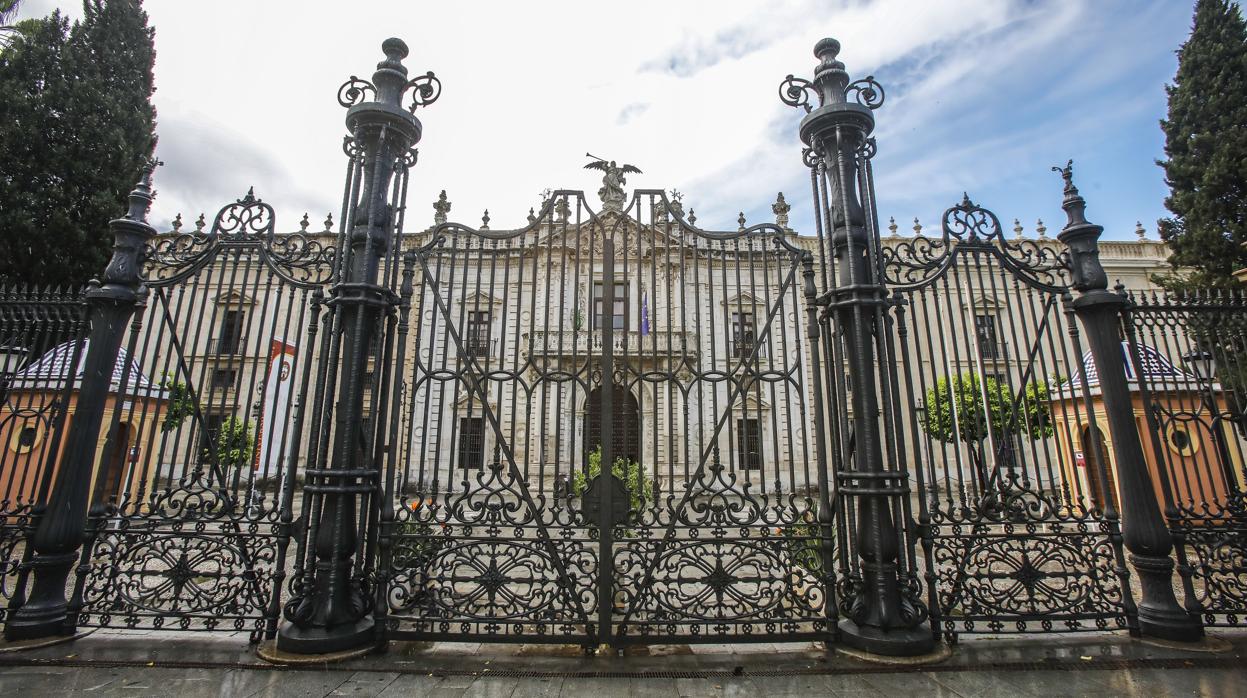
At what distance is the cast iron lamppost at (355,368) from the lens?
12.6ft

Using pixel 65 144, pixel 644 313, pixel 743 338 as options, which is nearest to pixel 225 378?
pixel 743 338

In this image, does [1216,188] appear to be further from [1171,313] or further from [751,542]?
[751,542]

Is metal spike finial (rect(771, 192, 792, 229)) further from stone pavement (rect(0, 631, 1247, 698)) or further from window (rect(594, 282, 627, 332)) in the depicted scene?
stone pavement (rect(0, 631, 1247, 698))

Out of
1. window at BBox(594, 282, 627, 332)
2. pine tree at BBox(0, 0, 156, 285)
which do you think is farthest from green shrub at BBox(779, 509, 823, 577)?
pine tree at BBox(0, 0, 156, 285)

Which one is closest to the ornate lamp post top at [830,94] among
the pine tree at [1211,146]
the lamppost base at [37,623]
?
the lamppost base at [37,623]

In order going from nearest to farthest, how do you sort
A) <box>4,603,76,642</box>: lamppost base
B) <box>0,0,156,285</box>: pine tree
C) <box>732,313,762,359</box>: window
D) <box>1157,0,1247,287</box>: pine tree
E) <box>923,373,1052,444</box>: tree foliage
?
<box>4,603,76,642</box>: lamppost base < <box>923,373,1052,444</box>: tree foliage < <box>732,313,762,359</box>: window < <box>1157,0,1247,287</box>: pine tree < <box>0,0,156,285</box>: pine tree

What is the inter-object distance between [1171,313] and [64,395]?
33.2ft

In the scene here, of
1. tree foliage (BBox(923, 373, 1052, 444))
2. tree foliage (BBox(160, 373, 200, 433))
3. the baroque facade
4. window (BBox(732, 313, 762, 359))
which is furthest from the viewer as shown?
window (BBox(732, 313, 762, 359))

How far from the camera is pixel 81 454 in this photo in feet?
14.3

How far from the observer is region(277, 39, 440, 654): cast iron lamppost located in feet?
12.6

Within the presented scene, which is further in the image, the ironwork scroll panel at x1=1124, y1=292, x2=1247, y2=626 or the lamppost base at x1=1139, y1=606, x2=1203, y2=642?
the ironwork scroll panel at x1=1124, y1=292, x2=1247, y2=626

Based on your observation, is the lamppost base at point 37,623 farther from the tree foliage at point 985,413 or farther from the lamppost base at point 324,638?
the tree foliage at point 985,413

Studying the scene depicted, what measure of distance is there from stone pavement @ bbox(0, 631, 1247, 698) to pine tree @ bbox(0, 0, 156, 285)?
13.0 metres

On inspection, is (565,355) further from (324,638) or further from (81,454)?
(81,454)
